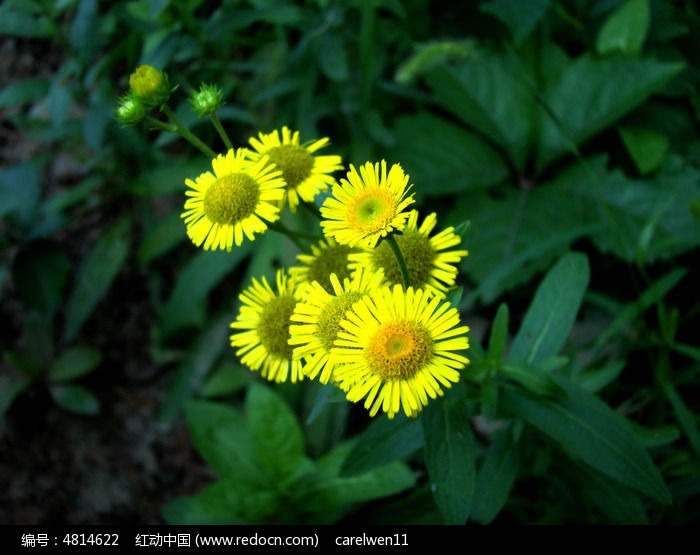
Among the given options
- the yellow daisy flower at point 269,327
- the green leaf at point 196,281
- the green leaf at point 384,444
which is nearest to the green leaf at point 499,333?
the green leaf at point 384,444

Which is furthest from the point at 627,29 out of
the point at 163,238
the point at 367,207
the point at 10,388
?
the point at 10,388

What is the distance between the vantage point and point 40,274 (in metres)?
2.66

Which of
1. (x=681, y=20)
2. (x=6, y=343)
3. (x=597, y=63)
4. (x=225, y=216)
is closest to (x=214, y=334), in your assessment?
(x=6, y=343)

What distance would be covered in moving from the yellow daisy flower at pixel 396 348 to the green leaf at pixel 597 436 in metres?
A: 0.44

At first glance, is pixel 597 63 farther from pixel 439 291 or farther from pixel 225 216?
pixel 225 216

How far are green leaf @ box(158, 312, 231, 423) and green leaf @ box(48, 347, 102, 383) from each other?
42 centimetres

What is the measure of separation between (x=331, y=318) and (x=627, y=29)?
1927 mm

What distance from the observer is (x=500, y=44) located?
8.68 feet

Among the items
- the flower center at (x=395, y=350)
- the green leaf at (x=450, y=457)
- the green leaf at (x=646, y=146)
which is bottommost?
the green leaf at (x=450, y=457)

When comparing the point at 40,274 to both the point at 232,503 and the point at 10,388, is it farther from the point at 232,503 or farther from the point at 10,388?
the point at 232,503

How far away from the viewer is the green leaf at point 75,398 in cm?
283

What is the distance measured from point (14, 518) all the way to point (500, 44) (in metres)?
2.95

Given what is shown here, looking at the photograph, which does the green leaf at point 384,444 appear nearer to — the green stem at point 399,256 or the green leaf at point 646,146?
the green stem at point 399,256

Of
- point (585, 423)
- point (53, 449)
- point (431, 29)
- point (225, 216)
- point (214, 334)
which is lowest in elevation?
point (585, 423)
